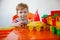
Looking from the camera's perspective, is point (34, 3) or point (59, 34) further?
point (34, 3)

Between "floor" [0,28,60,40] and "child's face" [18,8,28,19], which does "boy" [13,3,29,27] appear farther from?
"floor" [0,28,60,40]

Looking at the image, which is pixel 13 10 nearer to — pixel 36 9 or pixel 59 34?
pixel 36 9

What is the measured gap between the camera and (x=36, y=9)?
3.05 ft

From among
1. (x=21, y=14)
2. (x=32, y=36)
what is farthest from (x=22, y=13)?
(x=32, y=36)

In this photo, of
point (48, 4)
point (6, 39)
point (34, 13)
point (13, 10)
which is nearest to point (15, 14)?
point (13, 10)

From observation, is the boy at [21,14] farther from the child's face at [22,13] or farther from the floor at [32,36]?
the floor at [32,36]

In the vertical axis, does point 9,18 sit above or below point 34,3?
below

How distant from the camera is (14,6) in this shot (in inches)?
36.4

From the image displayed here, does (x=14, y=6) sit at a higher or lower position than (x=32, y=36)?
higher

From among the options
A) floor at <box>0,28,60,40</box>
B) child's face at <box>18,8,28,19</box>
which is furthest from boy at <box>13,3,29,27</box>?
floor at <box>0,28,60,40</box>

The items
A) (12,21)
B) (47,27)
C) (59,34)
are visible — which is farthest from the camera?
(12,21)

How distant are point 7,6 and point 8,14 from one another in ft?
0.19

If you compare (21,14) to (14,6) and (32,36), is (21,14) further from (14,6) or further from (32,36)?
(32,36)

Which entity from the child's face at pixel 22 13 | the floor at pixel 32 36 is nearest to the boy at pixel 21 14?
the child's face at pixel 22 13
